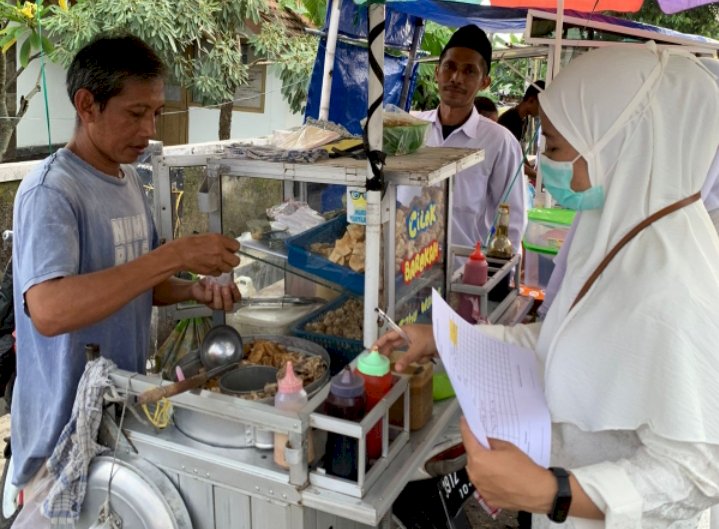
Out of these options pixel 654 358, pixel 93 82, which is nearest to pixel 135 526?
pixel 93 82

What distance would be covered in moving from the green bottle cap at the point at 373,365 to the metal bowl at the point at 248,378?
304mm

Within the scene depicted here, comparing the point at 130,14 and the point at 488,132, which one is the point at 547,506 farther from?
the point at 130,14

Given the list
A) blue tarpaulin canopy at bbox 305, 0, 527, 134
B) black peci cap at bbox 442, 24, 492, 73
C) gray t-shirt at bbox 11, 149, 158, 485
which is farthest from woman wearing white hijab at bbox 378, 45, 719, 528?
blue tarpaulin canopy at bbox 305, 0, 527, 134

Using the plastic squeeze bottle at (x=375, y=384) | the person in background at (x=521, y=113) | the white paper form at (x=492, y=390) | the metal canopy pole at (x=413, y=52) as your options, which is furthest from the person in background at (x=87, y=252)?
the person in background at (x=521, y=113)

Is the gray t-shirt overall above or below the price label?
above

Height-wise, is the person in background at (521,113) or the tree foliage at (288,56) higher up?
the tree foliage at (288,56)

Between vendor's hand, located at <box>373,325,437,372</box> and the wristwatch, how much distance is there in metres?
0.53

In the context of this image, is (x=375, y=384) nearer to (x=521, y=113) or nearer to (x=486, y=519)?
(x=486, y=519)

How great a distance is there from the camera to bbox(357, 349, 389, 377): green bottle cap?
1.42 meters

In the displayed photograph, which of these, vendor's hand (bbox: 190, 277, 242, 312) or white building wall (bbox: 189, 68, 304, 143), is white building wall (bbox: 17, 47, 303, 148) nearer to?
white building wall (bbox: 189, 68, 304, 143)

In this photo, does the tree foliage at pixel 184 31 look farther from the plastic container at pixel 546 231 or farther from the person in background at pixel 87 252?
the person in background at pixel 87 252

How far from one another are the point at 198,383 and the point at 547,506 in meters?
0.80

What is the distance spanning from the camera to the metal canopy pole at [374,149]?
1.52 metres

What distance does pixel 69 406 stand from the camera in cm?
159
